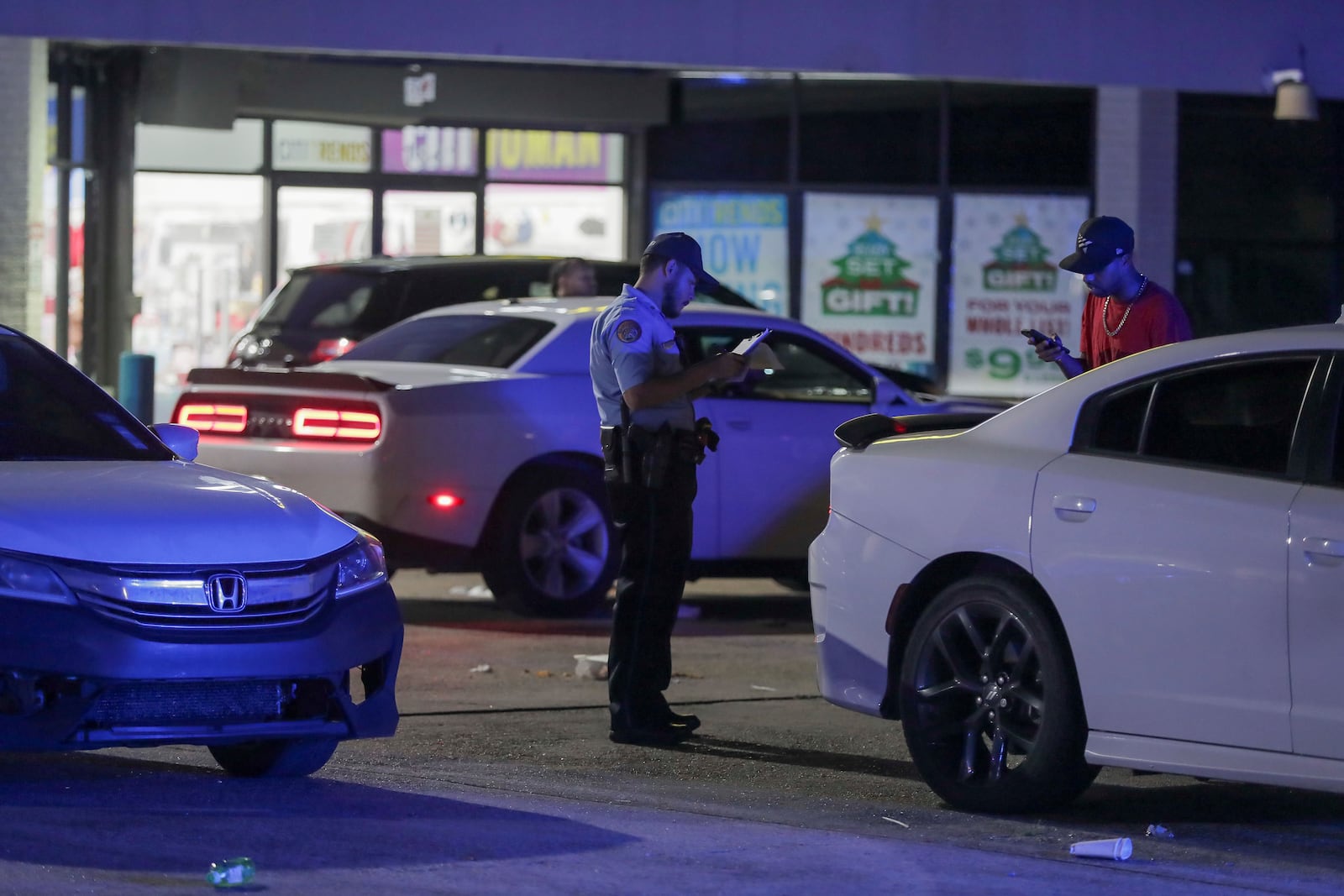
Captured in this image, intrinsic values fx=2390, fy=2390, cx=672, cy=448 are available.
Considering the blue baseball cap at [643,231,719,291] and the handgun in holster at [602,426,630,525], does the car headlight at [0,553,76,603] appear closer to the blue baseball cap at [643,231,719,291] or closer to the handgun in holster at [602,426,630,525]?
the handgun in holster at [602,426,630,525]

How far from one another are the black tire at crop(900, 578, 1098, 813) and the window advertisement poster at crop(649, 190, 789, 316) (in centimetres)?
1413

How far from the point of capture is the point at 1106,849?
235 inches

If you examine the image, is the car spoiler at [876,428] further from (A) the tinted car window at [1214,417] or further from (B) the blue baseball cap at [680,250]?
(B) the blue baseball cap at [680,250]

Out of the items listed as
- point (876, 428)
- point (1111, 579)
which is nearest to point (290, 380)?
point (876, 428)

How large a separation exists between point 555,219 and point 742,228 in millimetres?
1642

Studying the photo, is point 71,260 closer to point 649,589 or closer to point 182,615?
point 649,589

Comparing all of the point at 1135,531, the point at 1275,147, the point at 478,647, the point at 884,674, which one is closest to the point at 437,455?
the point at 478,647

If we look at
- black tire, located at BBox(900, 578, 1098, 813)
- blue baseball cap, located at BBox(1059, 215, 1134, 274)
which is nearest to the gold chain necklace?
blue baseball cap, located at BBox(1059, 215, 1134, 274)

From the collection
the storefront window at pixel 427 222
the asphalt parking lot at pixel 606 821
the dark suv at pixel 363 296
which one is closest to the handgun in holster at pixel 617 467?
the asphalt parking lot at pixel 606 821

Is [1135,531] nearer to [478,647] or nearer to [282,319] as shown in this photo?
[478,647]

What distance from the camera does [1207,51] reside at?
20.3m

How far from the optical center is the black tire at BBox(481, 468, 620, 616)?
11211 millimetres

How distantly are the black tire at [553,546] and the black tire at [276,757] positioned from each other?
4.28 metres

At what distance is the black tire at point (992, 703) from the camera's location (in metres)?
6.40
